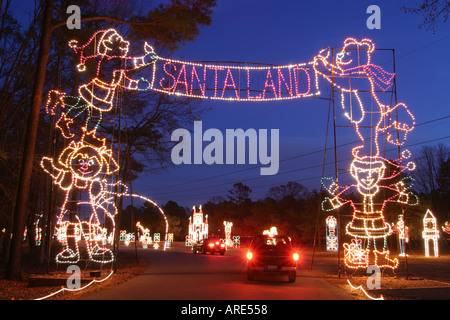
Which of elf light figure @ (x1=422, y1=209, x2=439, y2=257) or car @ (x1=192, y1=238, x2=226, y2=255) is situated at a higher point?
elf light figure @ (x1=422, y1=209, x2=439, y2=257)

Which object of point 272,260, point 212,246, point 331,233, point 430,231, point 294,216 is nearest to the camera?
point 272,260

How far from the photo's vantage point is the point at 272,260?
15500 mm

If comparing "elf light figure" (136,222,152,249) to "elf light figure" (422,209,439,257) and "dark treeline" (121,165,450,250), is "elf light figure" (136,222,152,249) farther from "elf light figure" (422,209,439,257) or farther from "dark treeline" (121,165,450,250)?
"elf light figure" (422,209,439,257)

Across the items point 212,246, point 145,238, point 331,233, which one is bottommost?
point 212,246

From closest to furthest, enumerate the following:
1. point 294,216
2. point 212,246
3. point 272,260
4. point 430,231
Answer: point 272,260 → point 212,246 → point 430,231 → point 294,216

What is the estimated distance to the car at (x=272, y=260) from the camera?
599 inches

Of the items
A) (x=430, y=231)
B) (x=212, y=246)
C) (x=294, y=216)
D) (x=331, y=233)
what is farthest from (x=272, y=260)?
(x=294, y=216)

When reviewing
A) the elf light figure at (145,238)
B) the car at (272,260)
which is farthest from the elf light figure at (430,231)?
the elf light figure at (145,238)

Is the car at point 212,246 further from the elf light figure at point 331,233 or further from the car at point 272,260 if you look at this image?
the car at point 272,260

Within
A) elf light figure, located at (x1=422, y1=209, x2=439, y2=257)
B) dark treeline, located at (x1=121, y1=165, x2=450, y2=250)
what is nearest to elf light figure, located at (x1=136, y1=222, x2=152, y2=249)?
dark treeline, located at (x1=121, y1=165, x2=450, y2=250)

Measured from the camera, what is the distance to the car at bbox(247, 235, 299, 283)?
15.2 m

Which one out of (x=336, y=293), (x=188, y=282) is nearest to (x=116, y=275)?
(x=188, y=282)

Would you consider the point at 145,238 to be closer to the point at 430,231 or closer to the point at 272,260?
the point at 430,231
